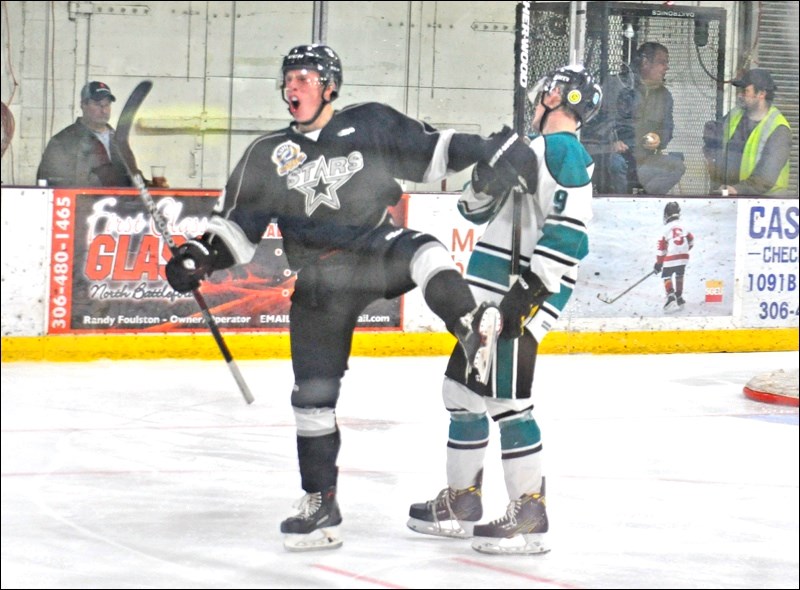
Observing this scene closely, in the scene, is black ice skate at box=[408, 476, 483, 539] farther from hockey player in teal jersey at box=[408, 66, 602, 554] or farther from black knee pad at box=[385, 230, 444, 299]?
black knee pad at box=[385, 230, 444, 299]

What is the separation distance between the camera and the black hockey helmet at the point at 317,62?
243 centimetres

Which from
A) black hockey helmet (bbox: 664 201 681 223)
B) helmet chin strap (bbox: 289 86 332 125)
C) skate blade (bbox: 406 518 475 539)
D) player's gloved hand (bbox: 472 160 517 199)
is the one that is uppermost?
helmet chin strap (bbox: 289 86 332 125)

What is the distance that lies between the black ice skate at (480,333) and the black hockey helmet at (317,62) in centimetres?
41

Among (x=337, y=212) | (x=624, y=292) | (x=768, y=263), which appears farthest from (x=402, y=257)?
(x=768, y=263)

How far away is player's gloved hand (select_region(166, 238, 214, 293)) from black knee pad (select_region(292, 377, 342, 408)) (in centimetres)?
26

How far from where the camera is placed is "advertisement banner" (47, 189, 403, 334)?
265cm

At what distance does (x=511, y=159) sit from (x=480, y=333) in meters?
0.28

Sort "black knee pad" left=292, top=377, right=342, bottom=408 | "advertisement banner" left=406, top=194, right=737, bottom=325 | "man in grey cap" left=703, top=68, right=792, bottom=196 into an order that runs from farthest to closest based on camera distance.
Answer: "advertisement banner" left=406, top=194, right=737, bottom=325
"man in grey cap" left=703, top=68, right=792, bottom=196
"black knee pad" left=292, top=377, right=342, bottom=408

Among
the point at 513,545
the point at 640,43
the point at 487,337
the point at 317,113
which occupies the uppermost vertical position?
the point at 640,43

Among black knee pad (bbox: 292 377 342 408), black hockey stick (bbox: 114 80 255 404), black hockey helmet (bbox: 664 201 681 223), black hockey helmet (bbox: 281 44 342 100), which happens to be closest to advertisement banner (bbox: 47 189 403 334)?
black hockey stick (bbox: 114 80 255 404)

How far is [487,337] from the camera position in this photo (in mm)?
2543

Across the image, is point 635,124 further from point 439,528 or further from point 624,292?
point 439,528

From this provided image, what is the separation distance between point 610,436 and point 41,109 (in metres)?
1.42

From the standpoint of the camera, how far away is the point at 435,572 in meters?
2.68
